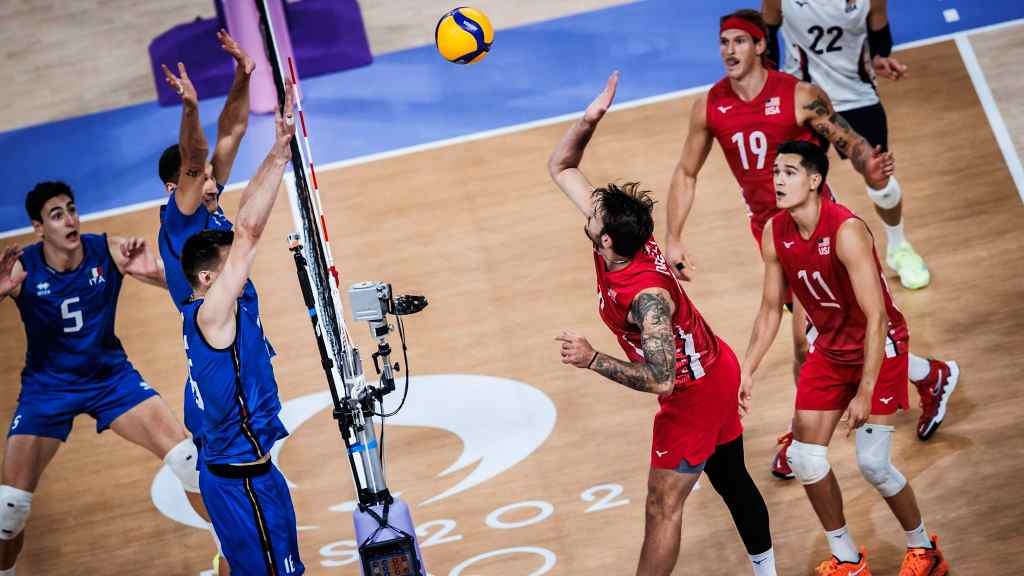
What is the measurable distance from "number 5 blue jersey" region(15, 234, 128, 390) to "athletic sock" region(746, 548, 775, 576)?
383cm

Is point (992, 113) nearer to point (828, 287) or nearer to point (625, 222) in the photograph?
point (828, 287)

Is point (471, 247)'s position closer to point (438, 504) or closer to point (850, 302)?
point (438, 504)

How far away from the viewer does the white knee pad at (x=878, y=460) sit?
19.9 ft

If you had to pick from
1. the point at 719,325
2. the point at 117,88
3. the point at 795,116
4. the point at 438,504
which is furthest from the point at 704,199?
the point at 117,88

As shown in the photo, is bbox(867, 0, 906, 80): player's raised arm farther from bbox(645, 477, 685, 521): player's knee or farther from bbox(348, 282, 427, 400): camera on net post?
bbox(348, 282, 427, 400): camera on net post

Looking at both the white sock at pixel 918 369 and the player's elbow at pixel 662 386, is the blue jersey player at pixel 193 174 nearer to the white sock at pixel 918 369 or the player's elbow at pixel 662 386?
the player's elbow at pixel 662 386

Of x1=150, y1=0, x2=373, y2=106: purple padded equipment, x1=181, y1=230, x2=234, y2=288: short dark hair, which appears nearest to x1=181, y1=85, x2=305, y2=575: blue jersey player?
x1=181, y1=230, x2=234, y2=288: short dark hair

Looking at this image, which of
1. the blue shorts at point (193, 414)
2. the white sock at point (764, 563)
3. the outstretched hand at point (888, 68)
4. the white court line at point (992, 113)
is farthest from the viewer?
the white court line at point (992, 113)

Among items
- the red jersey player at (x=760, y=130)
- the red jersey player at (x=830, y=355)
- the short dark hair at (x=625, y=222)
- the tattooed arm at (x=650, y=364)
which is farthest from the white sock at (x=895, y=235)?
the tattooed arm at (x=650, y=364)

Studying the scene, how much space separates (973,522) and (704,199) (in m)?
4.11

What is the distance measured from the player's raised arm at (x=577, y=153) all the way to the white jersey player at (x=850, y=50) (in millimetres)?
2489

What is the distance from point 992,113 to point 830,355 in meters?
5.29

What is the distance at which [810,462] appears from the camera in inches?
237

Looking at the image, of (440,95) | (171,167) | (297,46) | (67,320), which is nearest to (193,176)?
(171,167)
